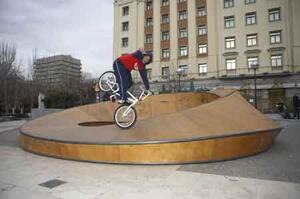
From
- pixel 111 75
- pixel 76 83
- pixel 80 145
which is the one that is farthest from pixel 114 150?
pixel 76 83

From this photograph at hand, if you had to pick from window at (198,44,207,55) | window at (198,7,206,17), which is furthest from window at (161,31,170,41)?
window at (198,7,206,17)

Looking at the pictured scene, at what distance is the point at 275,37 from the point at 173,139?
34509 mm

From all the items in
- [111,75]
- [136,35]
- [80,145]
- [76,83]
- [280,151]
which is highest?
[136,35]

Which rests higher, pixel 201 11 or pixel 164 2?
pixel 164 2

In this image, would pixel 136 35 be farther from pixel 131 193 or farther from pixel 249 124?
pixel 131 193

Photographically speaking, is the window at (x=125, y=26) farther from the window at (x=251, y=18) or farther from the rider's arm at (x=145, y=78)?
the rider's arm at (x=145, y=78)

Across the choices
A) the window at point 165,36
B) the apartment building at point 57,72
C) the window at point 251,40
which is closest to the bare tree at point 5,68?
the apartment building at point 57,72

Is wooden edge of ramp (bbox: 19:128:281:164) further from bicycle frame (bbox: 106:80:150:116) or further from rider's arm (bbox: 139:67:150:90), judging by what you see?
rider's arm (bbox: 139:67:150:90)

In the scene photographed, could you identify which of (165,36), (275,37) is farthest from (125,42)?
(275,37)

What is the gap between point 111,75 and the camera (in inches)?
363

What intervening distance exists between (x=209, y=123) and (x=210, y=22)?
113 ft

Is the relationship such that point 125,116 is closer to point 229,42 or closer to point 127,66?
point 127,66

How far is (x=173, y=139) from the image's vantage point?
6586 mm

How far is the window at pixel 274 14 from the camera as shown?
35.3m
